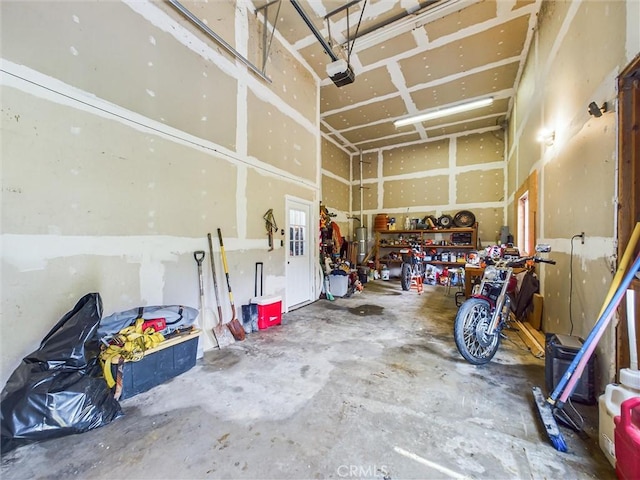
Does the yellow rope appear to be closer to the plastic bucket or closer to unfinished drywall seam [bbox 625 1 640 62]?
the plastic bucket

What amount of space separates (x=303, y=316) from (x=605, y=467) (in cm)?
344

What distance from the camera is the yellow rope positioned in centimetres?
196

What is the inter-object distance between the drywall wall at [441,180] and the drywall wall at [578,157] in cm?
387

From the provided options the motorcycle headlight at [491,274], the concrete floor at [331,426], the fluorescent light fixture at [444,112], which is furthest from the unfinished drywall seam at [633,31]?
the fluorescent light fixture at [444,112]

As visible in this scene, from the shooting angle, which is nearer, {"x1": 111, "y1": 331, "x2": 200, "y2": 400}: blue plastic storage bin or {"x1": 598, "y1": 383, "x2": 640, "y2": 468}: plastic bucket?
{"x1": 598, "y1": 383, "x2": 640, "y2": 468}: plastic bucket

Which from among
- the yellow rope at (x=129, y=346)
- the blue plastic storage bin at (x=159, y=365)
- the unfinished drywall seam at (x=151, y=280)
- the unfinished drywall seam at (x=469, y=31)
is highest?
the unfinished drywall seam at (x=469, y=31)

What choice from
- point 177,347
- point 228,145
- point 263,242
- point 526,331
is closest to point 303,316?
point 263,242

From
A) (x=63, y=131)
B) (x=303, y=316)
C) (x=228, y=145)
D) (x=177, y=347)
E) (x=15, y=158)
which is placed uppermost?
(x=228, y=145)

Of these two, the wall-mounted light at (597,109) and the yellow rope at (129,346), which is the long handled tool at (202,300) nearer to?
the yellow rope at (129,346)

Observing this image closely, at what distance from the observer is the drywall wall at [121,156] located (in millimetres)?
1816

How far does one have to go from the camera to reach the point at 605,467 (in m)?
1.40

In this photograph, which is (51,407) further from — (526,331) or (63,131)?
(526,331)

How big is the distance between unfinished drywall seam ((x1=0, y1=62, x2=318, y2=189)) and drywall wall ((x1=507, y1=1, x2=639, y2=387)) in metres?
3.66

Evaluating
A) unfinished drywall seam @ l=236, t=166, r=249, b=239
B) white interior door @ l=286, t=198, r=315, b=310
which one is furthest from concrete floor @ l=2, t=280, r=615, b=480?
white interior door @ l=286, t=198, r=315, b=310
